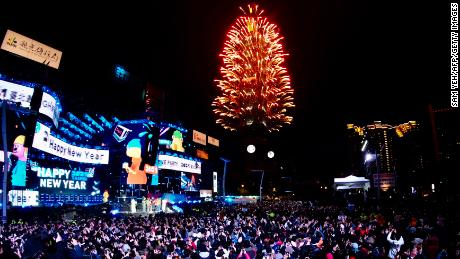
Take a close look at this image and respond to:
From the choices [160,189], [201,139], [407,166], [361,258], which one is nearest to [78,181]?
[160,189]

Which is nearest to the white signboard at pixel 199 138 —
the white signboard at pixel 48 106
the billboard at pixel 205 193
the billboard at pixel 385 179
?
the billboard at pixel 205 193

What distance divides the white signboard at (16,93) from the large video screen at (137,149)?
21.0 meters

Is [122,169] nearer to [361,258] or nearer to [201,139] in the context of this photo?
[201,139]

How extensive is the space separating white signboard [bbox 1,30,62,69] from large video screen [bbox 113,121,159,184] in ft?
60.1

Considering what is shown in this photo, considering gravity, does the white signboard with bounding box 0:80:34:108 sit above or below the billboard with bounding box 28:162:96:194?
above

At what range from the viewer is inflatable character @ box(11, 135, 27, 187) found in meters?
26.6

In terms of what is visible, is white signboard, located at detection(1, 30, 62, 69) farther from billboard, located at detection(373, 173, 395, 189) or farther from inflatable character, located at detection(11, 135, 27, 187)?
billboard, located at detection(373, 173, 395, 189)

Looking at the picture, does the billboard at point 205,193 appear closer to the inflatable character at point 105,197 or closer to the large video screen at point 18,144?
the inflatable character at point 105,197

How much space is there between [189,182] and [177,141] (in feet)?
22.8

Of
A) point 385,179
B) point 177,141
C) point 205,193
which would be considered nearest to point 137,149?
point 177,141

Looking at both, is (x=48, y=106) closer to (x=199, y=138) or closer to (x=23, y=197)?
(x=23, y=197)

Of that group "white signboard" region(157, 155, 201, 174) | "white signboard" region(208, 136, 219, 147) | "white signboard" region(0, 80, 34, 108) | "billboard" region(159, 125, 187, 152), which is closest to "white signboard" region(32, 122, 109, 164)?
"white signboard" region(0, 80, 34, 108)

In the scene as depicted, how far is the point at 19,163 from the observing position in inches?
1063

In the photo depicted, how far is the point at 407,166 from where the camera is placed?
108m
